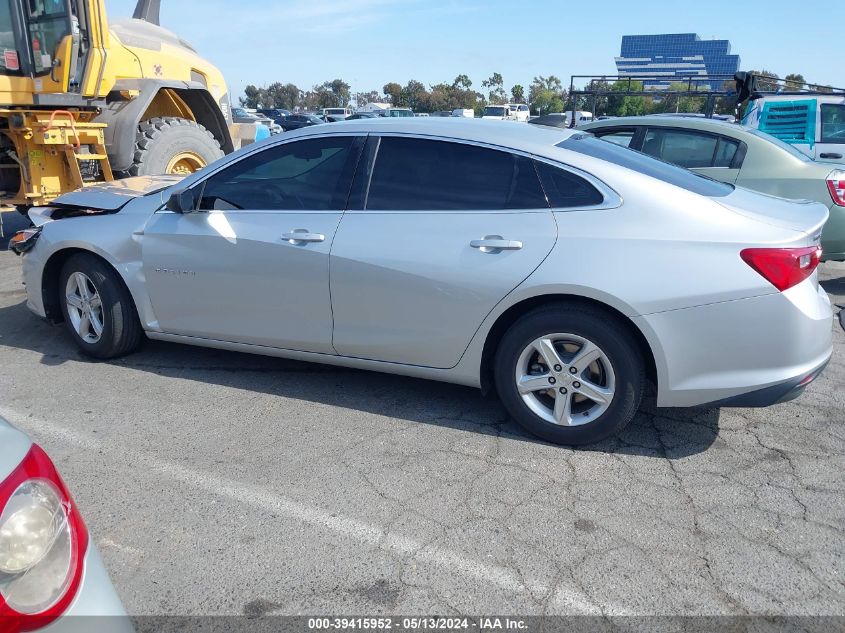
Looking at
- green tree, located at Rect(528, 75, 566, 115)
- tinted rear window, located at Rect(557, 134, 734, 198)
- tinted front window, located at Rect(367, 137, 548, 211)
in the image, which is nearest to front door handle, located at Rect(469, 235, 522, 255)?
tinted front window, located at Rect(367, 137, 548, 211)

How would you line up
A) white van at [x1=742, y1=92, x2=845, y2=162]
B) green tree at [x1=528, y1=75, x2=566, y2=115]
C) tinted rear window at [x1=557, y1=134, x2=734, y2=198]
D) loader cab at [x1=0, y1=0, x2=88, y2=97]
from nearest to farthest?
tinted rear window at [x1=557, y1=134, x2=734, y2=198]
loader cab at [x1=0, y1=0, x2=88, y2=97]
white van at [x1=742, y1=92, x2=845, y2=162]
green tree at [x1=528, y1=75, x2=566, y2=115]

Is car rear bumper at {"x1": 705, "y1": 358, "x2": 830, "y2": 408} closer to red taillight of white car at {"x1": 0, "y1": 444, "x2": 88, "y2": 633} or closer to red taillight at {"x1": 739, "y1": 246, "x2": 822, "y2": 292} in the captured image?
red taillight at {"x1": 739, "y1": 246, "x2": 822, "y2": 292}

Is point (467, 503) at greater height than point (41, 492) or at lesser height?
lesser

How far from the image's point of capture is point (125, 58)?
8.74 m

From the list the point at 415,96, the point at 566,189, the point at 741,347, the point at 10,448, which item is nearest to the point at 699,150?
the point at 566,189

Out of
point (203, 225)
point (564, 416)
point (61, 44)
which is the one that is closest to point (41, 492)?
point (564, 416)

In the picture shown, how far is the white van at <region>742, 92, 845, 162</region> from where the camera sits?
9961mm

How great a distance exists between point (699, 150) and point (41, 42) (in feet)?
23.1

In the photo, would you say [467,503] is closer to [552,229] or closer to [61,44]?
[552,229]

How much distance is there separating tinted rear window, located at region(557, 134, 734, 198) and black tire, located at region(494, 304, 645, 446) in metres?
0.83

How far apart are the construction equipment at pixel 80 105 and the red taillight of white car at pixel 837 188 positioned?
710 cm

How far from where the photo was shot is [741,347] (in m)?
3.29

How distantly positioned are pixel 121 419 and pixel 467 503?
2.09 m

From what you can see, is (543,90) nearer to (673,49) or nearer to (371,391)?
(673,49)
